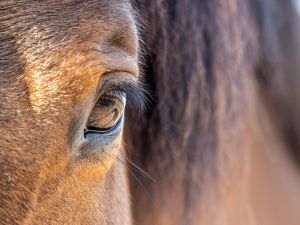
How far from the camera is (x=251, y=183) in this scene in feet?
7.09

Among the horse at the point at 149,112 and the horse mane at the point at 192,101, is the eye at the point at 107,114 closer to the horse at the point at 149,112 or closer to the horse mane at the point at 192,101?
the horse at the point at 149,112

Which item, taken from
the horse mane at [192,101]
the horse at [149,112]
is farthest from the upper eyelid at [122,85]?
the horse mane at [192,101]

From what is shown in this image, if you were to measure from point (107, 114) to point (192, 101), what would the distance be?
19.6 inches

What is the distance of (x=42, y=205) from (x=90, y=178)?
0.14 metres

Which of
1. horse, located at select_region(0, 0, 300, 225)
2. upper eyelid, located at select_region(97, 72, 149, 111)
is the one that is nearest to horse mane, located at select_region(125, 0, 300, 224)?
horse, located at select_region(0, 0, 300, 225)

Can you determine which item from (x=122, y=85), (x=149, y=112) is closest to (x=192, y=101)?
(x=149, y=112)

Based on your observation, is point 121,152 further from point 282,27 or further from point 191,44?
point 282,27

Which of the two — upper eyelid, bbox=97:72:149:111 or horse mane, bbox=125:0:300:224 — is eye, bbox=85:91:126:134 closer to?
upper eyelid, bbox=97:72:149:111

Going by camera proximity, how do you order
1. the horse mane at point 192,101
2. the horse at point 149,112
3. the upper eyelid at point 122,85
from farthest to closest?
the horse mane at point 192,101 → the upper eyelid at point 122,85 → the horse at point 149,112

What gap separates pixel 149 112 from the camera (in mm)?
1661

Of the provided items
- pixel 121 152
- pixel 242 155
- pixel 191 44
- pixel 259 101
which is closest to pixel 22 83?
Answer: pixel 121 152

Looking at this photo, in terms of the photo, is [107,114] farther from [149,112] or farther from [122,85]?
[149,112]

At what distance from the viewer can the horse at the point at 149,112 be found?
1071 millimetres

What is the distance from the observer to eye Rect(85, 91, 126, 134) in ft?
3.94
